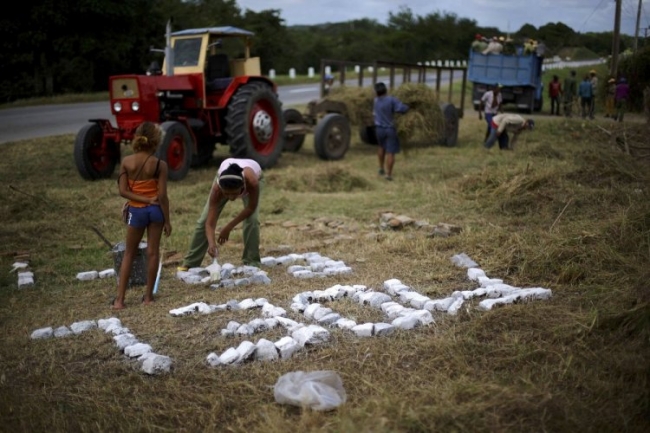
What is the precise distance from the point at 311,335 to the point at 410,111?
31.8 feet

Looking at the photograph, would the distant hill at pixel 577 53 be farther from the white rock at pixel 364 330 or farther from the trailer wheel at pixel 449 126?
the white rock at pixel 364 330

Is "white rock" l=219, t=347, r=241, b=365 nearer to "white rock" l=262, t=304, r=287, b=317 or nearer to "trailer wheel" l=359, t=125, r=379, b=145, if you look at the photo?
"white rock" l=262, t=304, r=287, b=317

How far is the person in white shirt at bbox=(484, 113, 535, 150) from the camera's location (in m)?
14.6

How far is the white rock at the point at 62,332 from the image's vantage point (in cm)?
482

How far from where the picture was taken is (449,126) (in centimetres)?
1559

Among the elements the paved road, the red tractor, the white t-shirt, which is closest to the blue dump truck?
the paved road

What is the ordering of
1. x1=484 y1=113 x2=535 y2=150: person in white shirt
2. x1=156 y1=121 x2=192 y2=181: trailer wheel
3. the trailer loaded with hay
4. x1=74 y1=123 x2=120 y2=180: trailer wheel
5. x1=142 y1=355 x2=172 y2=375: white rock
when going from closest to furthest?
1. x1=142 y1=355 x2=172 y2=375: white rock
2. x1=156 y1=121 x2=192 y2=181: trailer wheel
3. x1=74 y1=123 x2=120 y2=180: trailer wheel
4. the trailer loaded with hay
5. x1=484 y1=113 x2=535 y2=150: person in white shirt

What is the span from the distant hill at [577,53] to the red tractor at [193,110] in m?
11.7

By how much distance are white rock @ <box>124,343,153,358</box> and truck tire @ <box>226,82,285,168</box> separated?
7.46 m

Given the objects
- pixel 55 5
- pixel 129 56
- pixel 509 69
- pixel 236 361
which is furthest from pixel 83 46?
pixel 236 361

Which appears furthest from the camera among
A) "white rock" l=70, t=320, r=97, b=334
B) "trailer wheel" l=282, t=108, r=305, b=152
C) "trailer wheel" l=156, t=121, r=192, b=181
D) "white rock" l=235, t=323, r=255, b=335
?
"trailer wheel" l=282, t=108, r=305, b=152

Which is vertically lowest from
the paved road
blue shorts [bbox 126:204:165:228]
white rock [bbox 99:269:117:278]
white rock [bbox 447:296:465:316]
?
white rock [bbox 99:269:117:278]

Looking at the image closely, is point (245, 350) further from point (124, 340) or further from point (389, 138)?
point (389, 138)

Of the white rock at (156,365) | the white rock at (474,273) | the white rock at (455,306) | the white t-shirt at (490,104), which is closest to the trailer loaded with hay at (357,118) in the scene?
the white t-shirt at (490,104)
